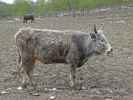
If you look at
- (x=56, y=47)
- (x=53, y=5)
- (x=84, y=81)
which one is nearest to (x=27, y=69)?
(x=56, y=47)

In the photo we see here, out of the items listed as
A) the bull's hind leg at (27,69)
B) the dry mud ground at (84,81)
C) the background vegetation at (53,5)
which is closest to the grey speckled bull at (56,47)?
the bull's hind leg at (27,69)

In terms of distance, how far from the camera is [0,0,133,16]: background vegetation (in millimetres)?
84562

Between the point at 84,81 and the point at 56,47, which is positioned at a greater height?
the point at 56,47

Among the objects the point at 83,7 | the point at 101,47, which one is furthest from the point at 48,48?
the point at 83,7

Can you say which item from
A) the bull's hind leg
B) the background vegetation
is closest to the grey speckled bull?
the bull's hind leg

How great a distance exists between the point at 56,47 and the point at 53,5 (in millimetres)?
84903

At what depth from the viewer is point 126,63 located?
12805 mm

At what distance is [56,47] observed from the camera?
9641 mm

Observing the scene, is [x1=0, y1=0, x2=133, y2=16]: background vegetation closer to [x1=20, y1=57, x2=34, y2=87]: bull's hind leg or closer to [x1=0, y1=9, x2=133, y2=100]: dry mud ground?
[x1=0, y1=9, x2=133, y2=100]: dry mud ground

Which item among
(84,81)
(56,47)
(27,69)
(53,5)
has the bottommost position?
(84,81)

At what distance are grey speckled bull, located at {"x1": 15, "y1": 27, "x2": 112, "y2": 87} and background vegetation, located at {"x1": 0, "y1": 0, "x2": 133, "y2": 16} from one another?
6261 centimetres

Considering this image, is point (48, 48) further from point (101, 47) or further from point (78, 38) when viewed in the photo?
point (101, 47)

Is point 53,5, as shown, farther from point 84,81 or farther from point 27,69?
point 27,69

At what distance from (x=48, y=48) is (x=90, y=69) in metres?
2.75
